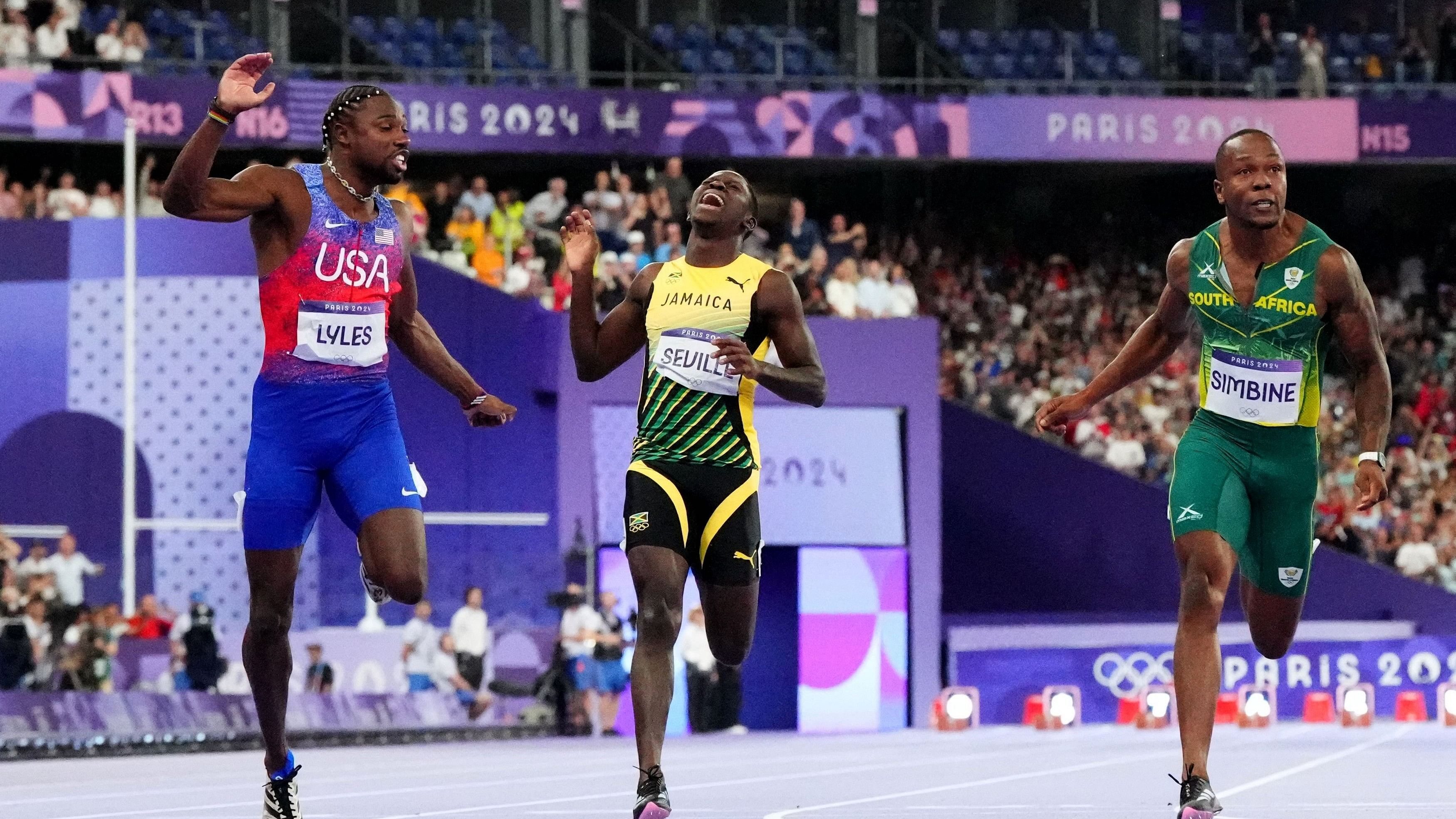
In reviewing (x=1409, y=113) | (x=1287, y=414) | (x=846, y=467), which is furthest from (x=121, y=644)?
(x=1409, y=113)

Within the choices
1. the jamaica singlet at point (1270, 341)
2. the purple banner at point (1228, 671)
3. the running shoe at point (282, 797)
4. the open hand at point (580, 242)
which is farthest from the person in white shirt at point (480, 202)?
the jamaica singlet at point (1270, 341)

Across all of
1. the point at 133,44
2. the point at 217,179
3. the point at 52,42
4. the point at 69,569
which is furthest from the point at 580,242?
the point at 133,44

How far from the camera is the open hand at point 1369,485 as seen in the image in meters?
7.32

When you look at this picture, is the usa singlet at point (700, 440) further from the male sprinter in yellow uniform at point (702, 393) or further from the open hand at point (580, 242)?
the open hand at point (580, 242)

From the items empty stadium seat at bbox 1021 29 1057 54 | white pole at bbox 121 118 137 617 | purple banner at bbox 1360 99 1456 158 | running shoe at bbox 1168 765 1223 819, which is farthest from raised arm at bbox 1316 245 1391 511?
empty stadium seat at bbox 1021 29 1057 54

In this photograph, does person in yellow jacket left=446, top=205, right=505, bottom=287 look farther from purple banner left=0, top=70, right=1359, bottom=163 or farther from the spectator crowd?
the spectator crowd

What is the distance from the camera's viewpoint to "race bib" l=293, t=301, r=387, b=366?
7.32 meters

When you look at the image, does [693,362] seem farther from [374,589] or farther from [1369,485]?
[1369,485]

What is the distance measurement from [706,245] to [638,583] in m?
1.34

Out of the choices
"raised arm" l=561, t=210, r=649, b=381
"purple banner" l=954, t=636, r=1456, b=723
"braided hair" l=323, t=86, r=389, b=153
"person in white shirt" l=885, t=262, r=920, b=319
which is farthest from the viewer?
"person in white shirt" l=885, t=262, r=920, b=319

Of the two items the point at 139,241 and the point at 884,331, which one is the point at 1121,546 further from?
the point at 139,241

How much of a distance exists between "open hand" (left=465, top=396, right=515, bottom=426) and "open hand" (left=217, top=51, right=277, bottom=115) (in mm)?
1500

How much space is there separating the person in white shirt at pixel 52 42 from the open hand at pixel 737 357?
64.4ft

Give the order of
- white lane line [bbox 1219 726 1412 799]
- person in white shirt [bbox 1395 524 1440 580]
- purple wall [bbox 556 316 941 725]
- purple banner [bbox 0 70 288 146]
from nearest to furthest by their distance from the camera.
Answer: white lane line [bbox 1219 726 1412 799] → purple wall [bbox 556 316 941 725] → person in white shirt [bbox 1395 524 1440 580] → purple banner [bbox 0 70 288 146]
